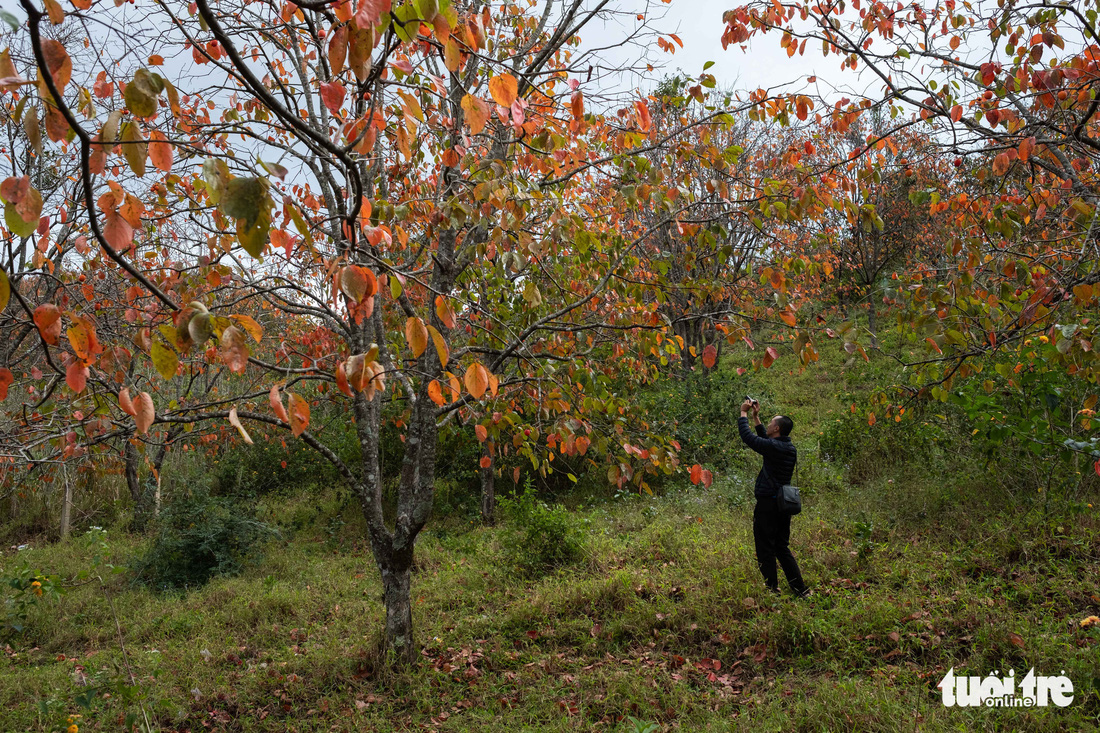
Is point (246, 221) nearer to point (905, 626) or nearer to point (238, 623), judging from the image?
point (905, 626)

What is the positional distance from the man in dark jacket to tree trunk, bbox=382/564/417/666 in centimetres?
303

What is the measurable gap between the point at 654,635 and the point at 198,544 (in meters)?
6.26

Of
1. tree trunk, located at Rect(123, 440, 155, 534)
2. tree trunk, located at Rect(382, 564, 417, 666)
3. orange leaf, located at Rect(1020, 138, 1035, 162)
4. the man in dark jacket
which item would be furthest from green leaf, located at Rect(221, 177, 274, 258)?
tree trunk, located at Rect(123, 440, 155, 534)

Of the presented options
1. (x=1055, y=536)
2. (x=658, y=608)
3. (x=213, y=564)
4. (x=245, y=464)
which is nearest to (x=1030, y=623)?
(x=1055, y=536)

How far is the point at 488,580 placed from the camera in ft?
21.9

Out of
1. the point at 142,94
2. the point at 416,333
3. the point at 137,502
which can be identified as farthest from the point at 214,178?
the point at 137,502

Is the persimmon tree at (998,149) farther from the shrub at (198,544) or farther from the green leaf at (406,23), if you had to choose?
the shrub at (198,544)

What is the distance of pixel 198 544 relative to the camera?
8.02 m

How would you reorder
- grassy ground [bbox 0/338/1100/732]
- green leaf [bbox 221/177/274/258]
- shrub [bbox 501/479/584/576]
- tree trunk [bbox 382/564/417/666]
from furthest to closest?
shrub [bbox 501/479/584/576] → tree trunk [bbox 382/564/417/666] → grassy ground [bbox 0/338/1100/732] → green leaf [bbox 221/177/274/258]

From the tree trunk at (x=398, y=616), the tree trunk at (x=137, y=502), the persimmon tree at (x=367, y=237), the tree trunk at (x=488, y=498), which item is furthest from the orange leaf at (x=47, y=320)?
the tree trunk at (x=137, y=502)

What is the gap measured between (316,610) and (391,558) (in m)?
2.41

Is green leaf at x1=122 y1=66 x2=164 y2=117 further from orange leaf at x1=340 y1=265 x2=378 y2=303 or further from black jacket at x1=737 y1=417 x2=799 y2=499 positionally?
black jacket at x1=737 y1=417 x2=799 y2=499

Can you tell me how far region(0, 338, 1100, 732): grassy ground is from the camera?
3.98 metres

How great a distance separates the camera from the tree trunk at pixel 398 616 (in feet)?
16.0
